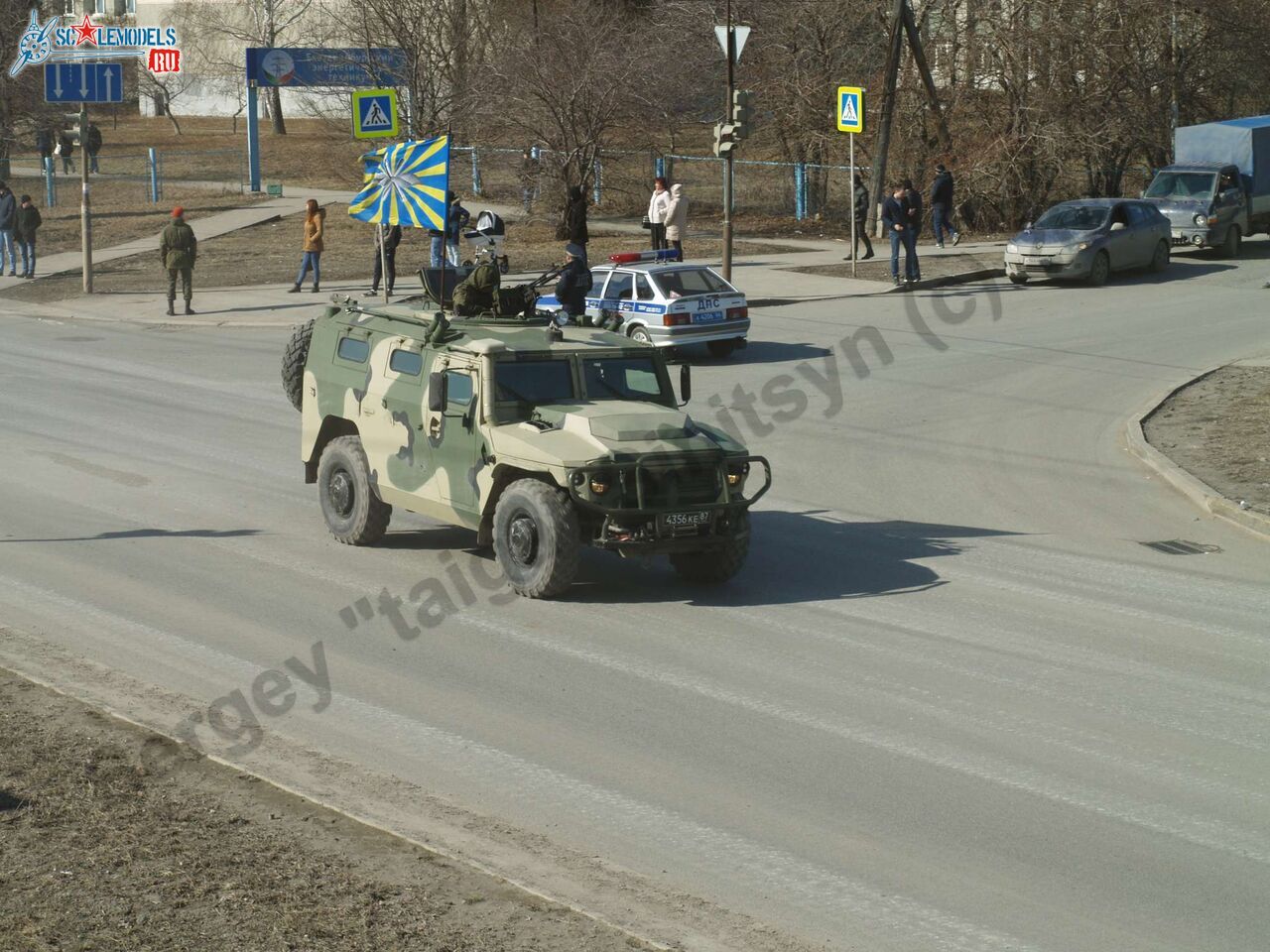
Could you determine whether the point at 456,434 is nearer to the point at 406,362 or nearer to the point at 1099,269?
the point at 406,362

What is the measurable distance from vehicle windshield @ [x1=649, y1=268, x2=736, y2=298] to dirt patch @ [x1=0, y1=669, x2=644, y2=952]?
14.7 m

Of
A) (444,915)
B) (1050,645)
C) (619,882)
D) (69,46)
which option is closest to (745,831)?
(619,882)

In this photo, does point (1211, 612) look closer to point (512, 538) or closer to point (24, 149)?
point (512, 538)

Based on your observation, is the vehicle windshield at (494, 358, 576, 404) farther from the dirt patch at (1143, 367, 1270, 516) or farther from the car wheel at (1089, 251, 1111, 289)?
the car wheel at (1089, 251, 1111, 289)

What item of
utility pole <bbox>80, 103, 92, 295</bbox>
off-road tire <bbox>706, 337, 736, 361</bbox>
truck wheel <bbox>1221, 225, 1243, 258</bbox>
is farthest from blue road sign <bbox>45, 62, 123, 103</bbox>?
truck wheel <bbox>1221, 225, 1243, 258</bbox>

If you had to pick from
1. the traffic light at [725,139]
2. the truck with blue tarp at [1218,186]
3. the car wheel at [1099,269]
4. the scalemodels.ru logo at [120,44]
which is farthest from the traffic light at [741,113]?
the scalemodels.ru logo at [120,44]

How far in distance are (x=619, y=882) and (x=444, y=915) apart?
0.87 meters

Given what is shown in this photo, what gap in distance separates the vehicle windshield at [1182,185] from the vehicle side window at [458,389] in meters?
26.1

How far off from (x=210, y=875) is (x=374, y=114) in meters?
20.5

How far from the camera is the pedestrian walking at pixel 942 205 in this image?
34906mm

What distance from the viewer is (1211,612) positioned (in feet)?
37.4

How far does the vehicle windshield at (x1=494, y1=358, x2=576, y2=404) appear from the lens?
460 inches

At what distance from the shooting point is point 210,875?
6.68 m

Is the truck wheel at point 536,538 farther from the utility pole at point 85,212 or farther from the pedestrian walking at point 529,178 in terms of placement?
the pedestrian walking at point 529,178
